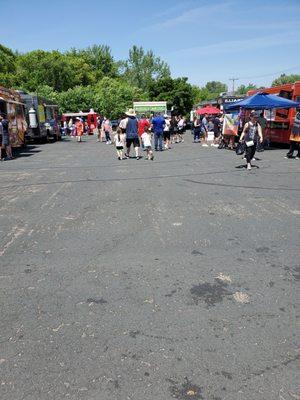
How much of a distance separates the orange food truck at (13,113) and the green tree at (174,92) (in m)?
42.0

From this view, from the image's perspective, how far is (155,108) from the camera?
45250 millimetres

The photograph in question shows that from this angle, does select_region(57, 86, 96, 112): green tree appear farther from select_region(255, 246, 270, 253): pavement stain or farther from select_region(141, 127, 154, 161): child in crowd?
select_region(255, 246, 270, 253): pavement stain

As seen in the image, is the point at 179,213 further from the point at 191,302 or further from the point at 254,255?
the point at 191,302

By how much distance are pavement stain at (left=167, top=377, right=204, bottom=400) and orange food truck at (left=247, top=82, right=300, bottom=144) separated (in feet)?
55.0

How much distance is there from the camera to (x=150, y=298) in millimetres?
3914

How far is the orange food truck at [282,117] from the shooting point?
1817 cm

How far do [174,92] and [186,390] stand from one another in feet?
203

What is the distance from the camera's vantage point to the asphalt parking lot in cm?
278

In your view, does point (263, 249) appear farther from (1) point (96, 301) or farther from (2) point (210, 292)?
(1) point (96, 301)

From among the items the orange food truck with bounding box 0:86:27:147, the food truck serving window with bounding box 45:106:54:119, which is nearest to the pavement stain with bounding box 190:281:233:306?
the orange food truck with bounding box 0:86:27:147

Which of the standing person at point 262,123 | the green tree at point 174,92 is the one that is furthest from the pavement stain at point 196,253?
the green tree at point 174,92

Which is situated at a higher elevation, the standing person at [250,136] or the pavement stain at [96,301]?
the standing person at [250,136]

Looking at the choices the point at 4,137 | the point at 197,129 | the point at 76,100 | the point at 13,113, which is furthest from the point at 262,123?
the point at 76,100

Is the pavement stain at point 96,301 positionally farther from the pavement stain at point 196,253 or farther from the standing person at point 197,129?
the standing person at point 197,129
